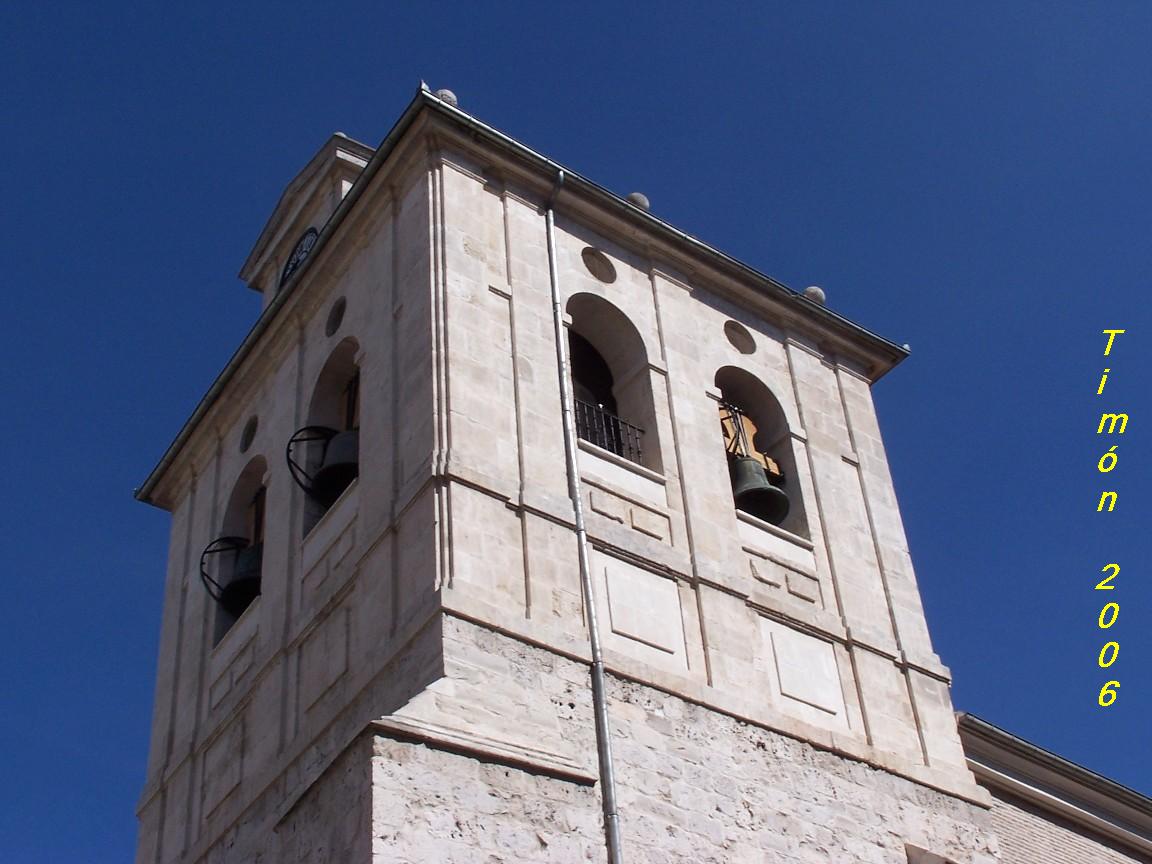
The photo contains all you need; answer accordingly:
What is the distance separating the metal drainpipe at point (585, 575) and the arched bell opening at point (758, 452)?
217 cm

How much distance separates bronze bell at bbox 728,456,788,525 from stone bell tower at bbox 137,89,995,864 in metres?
0.04

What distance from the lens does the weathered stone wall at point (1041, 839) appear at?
20.6 m

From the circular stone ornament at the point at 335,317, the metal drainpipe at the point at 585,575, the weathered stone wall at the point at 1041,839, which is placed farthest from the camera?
the weathered stone wall at the point at 1041,839

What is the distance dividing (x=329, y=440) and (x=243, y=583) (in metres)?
1.89

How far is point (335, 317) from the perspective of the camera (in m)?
20.6

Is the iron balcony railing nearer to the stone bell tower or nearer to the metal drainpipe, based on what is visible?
the stone bell tower

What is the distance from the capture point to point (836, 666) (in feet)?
60.1

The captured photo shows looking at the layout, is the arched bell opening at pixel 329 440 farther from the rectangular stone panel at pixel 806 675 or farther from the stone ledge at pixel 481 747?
the stone ledge at pixel 481 747

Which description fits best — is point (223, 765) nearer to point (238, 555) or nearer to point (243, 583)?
point (243, 583)

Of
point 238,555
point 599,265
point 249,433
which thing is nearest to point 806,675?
point 599,265

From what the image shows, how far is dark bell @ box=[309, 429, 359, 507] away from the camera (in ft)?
62.1

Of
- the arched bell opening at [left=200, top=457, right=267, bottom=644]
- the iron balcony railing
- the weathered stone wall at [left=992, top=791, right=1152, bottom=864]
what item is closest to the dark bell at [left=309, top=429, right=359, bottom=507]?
the arched bell opening at [left=200, top=457, right=267, bottom=644]

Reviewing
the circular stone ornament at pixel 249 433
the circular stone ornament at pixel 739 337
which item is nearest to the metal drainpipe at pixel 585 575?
the circular stone ornament at pixel 739 337

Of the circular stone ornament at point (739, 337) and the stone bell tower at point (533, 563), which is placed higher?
the circular stone ornament at point (739, 337)
